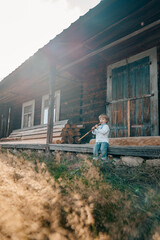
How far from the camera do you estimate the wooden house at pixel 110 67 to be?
3613mm

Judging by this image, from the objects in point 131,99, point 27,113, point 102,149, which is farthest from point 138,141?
point 27,113

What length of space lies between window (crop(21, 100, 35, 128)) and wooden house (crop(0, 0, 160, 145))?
209cm

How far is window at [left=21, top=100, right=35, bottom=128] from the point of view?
32.7 feet

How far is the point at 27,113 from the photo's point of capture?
10375 mm

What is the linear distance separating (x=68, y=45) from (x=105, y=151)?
3094mm

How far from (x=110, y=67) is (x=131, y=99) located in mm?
1540

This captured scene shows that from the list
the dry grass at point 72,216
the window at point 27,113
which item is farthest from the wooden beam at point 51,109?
the window at point 27,113

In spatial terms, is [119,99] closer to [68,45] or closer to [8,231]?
[68,45]

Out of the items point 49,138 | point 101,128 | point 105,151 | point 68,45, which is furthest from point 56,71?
point 105,151

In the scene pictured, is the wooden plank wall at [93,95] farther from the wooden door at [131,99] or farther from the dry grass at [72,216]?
the dry grass at [72,216]

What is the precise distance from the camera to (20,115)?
10883 mm

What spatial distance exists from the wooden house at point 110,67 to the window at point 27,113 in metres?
2.09

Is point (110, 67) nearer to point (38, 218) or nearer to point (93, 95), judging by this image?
point (93, 95)

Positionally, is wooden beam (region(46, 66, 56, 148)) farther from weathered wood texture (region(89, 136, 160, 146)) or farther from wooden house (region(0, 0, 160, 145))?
weathered wood texture (region(89, 136, 160, 146))
